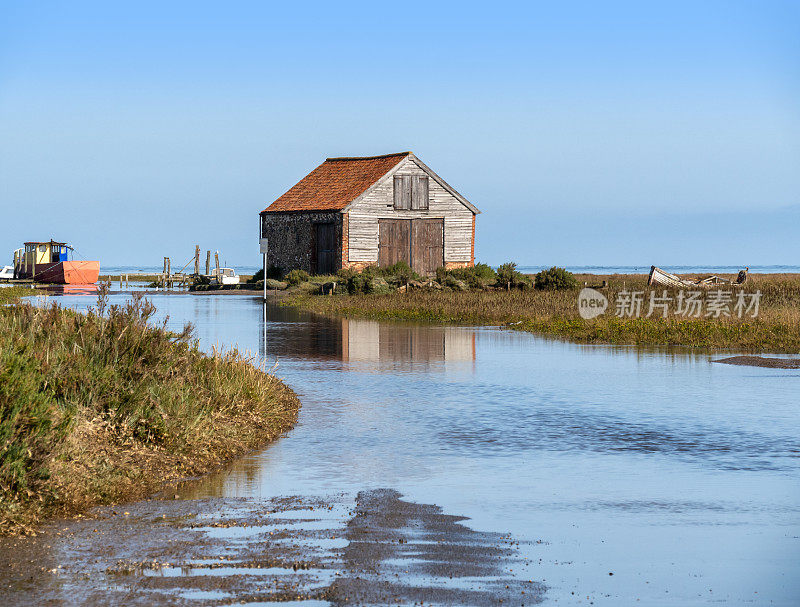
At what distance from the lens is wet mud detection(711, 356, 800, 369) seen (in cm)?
2241

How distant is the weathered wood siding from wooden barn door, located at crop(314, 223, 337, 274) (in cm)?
170

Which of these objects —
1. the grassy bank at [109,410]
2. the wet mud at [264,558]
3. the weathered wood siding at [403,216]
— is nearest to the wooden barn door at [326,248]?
the weathered wood siding at [403,216]

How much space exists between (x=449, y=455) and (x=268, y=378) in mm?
4326

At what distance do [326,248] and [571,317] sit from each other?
2765 cm

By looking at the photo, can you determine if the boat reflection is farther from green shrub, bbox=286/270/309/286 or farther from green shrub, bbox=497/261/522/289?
green shrub, bbox=497/261/522/289

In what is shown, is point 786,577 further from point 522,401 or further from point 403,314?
point 403,314

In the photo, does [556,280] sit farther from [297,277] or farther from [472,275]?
[297,277]

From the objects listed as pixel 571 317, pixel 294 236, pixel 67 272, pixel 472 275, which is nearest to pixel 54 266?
pixel 67 272

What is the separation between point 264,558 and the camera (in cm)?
730

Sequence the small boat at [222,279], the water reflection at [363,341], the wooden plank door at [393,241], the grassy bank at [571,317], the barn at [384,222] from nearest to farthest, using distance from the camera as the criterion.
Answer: the water reflection at [363,341]
the grassy bank at [571,317]
the barn at [384,222]
the wooden plank door at [393,241]
the small boat at [222,279]

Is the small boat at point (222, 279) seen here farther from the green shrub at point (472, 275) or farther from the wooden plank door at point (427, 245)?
the green shrub at point (472, 275)

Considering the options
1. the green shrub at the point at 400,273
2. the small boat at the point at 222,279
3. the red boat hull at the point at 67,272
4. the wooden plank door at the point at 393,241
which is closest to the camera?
the green shrub at the point at 400,273

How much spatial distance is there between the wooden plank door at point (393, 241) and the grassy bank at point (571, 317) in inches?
318

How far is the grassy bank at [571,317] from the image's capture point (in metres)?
28.3
